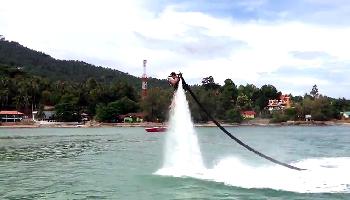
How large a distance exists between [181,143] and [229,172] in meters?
4.48

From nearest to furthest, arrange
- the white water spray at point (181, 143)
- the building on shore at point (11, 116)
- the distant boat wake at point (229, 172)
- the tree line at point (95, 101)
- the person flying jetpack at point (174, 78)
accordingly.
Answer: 1. the person flying jetpack at point (174, 78)
2. the distant boat wake at point (229, 172)
3. the white water spray at point (181, 143)
4. the building on shore at point (11, 116)
5. the tree line at point (95, 101)

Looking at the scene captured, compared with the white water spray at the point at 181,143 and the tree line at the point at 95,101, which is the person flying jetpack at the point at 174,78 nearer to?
the white water spray at the point at 181,143

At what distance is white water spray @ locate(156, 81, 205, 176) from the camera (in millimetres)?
25672

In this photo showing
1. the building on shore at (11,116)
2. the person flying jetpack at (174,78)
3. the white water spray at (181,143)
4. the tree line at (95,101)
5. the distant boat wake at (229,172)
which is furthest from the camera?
the tree line at (95,101)

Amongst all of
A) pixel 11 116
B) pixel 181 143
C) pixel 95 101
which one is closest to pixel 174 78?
pixel 181 143

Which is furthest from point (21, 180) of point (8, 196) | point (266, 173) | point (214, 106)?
point (214, 106)

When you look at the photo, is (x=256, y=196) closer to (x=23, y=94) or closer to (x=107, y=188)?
(x=107, y=188)

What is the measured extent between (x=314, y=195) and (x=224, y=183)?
193 inches

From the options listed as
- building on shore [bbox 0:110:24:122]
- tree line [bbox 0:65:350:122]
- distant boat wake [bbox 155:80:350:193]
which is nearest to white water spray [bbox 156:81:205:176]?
distant boat wake [bbox 155:80:350:193]

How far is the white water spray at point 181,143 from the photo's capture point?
2567 cm

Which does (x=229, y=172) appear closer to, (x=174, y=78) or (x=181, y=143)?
(x=181, y=143)

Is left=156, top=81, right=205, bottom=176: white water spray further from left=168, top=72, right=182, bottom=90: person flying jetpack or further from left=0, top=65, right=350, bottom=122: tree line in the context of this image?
left=0, top=65, right=350, bottom=122: tree line

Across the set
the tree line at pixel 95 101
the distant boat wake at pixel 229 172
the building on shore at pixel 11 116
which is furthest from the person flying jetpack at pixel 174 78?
the building on shore at pixel 11 116

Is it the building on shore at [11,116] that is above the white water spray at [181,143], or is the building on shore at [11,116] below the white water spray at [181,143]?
above
